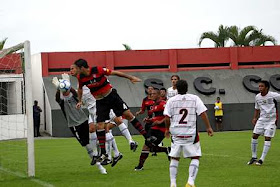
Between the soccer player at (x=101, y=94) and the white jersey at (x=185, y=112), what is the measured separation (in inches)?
121

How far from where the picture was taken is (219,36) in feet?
178

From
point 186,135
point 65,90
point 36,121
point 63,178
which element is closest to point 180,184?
point 186,135

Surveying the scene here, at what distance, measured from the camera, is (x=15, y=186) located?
546 inches

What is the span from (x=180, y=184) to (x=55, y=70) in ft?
107

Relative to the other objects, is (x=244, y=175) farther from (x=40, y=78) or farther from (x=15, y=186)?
(x=40, y=78)

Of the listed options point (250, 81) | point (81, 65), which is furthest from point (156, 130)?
point (250, 81)

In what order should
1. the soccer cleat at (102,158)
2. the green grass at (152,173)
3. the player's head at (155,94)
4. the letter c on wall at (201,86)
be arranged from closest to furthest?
the green grass at (152,173) < the soccer cleat at (102,158) < the player's head at (155,94) < the letter c on wall at (201,86)

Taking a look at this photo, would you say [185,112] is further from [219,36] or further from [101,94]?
[219,36]

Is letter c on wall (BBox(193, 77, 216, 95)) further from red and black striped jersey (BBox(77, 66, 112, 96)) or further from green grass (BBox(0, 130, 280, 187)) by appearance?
red and black striped jersey (BBox(77, 66, 112, 96))

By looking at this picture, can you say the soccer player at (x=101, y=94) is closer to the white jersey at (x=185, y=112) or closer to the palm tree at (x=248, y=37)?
the white jersey at (x=185, y=112)

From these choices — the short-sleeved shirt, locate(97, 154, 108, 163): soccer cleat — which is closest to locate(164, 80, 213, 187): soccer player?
locate(97, 154, 108, 163): soccer cleat

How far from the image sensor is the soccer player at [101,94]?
15289mm

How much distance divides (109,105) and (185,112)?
399 centimetres

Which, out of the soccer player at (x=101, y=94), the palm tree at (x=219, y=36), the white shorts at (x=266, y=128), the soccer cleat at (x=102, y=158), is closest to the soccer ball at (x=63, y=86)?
→ the soccer player at (x=101, y=94)
